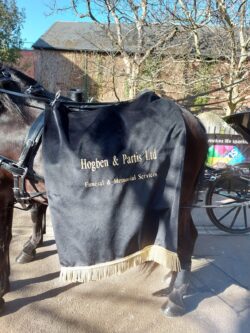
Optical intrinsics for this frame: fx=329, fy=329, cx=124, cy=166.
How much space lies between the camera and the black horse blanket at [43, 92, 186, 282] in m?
2.03

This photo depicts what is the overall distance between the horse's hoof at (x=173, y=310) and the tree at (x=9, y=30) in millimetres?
13577

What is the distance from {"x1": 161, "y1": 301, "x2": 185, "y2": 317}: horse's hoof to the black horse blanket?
0.49 metres

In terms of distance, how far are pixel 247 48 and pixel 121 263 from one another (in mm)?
6396

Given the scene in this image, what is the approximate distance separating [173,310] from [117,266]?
2.38 ft

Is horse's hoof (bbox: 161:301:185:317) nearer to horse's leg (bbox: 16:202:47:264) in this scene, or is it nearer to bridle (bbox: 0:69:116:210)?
bridle (bbox: 0:69:116:210)

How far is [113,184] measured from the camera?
207 centimetres

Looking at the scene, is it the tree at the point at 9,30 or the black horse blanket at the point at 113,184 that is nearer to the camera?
the black horse blanket at the point at 113,184

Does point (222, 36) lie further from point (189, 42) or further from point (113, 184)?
point (113, 184)

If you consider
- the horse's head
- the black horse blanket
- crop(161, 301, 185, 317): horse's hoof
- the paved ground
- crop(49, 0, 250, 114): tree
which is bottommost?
the paved ground

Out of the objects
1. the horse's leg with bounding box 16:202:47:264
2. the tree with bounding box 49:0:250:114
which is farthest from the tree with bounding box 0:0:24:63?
the horse's leg with bounding box 16:202:47:264

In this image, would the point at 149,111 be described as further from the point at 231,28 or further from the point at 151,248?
the point at 231,28

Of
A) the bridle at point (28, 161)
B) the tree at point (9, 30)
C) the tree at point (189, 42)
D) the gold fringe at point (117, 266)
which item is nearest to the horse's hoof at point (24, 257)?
the bridle at point (28, 161)

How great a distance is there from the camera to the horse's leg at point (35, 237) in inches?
128

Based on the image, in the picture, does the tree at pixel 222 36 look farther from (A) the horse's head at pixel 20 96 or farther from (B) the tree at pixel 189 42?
(A) the horse's head at pixel 20 96
